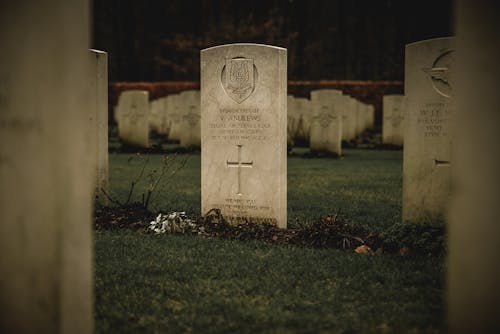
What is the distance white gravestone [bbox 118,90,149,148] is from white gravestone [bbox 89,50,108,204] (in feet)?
29.9

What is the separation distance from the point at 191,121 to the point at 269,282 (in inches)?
504

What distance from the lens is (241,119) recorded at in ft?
22.3

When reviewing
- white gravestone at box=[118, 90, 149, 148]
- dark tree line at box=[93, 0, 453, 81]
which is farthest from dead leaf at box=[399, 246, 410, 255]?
dark tree line at box=[93, 0, 453, 81]

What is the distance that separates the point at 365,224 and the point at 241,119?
183 centimetres

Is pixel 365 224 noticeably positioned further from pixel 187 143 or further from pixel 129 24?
pixel 129 24

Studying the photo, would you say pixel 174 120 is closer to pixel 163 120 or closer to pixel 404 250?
pixel 163 120

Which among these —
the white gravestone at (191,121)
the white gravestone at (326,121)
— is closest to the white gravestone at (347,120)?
the white gravestone at (326,121)

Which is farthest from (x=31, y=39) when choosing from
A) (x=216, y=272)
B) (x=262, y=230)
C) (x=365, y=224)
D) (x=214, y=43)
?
(x=214, y=43)

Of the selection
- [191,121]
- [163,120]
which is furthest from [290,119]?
[163,120]

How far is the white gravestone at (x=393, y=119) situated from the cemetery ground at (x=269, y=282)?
1155 centimetres

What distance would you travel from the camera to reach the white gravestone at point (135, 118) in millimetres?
17078

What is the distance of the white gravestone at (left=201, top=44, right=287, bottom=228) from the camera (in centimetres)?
664

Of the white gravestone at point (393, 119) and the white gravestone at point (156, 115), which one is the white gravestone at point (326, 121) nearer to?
the white gravestone at point (393, 119)

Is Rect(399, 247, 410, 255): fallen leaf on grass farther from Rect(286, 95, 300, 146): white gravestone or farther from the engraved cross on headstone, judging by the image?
Rect(286, 95, 300, 146): white gravestone
